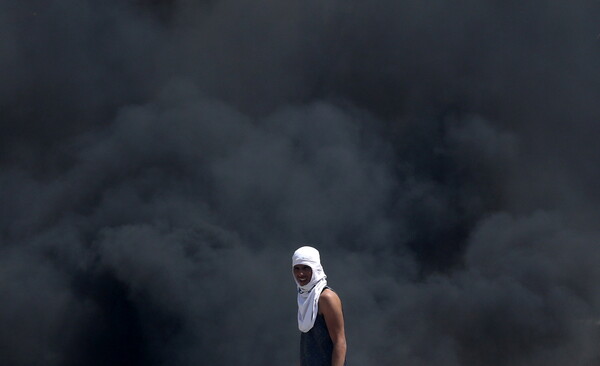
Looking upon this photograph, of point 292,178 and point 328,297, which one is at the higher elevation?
point 292,178

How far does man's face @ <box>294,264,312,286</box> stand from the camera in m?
3.42

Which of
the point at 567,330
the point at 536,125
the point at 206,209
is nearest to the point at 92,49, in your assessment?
the point at 206,209

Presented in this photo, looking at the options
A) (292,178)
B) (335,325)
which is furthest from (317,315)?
(292,178)

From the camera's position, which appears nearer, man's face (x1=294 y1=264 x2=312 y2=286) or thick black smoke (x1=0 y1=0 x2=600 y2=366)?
man's face (x1=294 y1=264 x2=312 y2=286)

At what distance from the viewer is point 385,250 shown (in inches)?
282

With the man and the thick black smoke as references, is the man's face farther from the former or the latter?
the thick black smoke

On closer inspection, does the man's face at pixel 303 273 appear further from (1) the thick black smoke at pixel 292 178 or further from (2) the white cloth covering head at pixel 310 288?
(1) the thick black smoke at pixel 292 178

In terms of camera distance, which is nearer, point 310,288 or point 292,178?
point 310,288

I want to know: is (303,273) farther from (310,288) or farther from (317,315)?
(317,315)

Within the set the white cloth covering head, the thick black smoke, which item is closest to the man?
the white cloth covering head

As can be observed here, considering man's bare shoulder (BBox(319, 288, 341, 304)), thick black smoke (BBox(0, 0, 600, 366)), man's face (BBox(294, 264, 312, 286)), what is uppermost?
thick black smoke (BBox(0, 0, 600, 366))

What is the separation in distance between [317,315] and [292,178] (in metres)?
3.83

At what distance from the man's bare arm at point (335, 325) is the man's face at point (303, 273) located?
115 mm

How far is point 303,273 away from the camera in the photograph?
11.3 ft
